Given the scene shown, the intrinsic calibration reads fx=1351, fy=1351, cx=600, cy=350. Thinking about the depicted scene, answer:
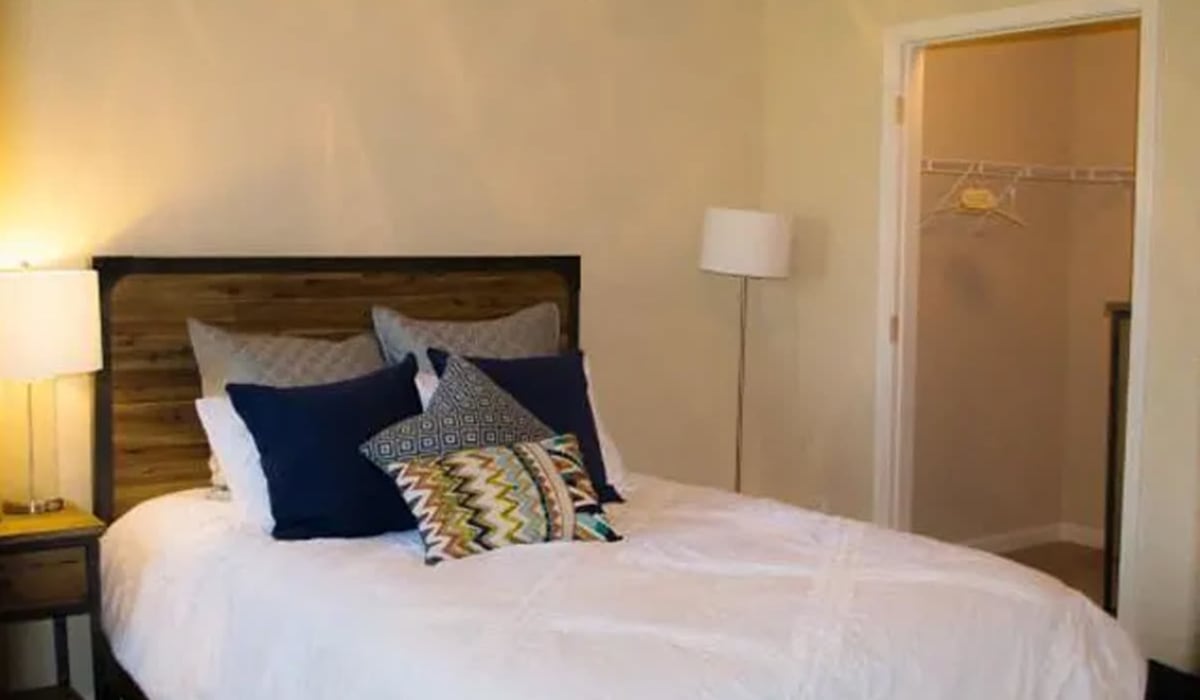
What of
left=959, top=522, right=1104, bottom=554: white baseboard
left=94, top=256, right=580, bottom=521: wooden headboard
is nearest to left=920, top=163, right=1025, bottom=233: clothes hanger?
left=959, top=522, right=1104, bottom=554: white baseboard

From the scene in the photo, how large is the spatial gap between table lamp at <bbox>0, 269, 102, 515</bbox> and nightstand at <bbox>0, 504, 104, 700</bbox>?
370 millimetres

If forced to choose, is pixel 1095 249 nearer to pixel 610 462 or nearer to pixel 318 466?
pixel 610 462

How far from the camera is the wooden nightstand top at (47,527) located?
321cm

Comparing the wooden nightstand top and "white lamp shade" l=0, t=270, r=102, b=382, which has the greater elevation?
"white lamp shade" l=0, t=270, r=102, b=382

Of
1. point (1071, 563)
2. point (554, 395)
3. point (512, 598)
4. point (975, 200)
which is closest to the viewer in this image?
point (512, 598)

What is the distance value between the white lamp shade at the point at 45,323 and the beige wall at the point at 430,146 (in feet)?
1.10

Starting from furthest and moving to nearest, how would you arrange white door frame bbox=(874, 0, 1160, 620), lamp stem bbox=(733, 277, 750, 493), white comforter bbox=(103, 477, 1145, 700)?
1. lamp stem bbox=(733, 277, 750, 493)
2. white door frame bbox=(874, 0, 1160, 620)
3. white comforter bbox=(103, 477, 1145, 700)

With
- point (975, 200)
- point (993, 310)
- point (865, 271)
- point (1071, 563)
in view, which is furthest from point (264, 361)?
point (1071, 563)

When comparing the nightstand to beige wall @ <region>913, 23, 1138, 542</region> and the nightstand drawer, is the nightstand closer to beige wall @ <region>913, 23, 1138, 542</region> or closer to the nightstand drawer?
the nightstand drawer

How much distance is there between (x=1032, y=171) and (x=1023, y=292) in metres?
0.51

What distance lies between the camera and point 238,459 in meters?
3.34

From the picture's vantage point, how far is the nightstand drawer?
10.7 feet

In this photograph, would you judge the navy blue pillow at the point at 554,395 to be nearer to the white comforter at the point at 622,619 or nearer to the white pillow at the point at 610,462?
the white pillow at the point at 610,462

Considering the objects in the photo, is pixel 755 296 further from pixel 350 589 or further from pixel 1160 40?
pixel 350 589
